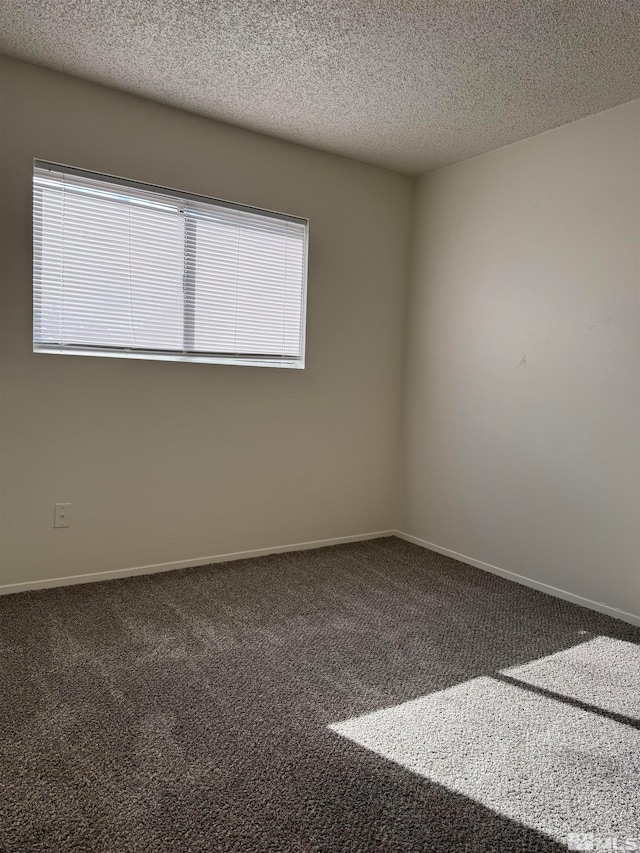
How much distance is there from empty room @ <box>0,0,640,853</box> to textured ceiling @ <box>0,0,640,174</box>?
0.02m

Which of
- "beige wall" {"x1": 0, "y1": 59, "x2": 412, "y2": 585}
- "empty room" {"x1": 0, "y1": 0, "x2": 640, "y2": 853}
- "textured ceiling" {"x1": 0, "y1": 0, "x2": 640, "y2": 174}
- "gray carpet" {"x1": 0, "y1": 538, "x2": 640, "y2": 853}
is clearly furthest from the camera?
"beige wall" {"x1": 0, "y1": 59, "x2": 412, "y2": 585}

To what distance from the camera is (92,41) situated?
271 centimetres

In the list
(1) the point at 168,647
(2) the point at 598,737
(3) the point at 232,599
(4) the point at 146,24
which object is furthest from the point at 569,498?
(4) the point at 146,24

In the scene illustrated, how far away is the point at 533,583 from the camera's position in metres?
3.58

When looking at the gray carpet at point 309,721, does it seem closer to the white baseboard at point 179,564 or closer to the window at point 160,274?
the white baseboard at point 179,564

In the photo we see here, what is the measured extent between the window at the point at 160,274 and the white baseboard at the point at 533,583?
165cm

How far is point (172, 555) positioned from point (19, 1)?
9.25 ft

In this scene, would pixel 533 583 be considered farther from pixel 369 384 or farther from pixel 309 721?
pixel 309 721

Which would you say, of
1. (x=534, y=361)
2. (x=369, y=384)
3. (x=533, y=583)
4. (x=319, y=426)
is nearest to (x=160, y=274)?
(x=319, y=426)

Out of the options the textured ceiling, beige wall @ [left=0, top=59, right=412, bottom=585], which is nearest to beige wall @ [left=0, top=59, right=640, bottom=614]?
beige wall @ [left=0, top=59, right=412, bottom=585]

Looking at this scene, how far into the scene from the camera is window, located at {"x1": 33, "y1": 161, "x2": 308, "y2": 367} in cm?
314

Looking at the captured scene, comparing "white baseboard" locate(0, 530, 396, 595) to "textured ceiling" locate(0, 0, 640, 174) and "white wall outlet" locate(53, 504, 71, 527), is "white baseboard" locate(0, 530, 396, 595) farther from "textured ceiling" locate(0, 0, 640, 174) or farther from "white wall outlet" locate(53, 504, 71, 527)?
"textured ceiling" locate(0, 0, 640, 174)

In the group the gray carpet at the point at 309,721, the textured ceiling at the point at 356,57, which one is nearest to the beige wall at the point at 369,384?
the textured ceiling at the point at 356,57

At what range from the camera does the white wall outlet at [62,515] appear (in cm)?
321
